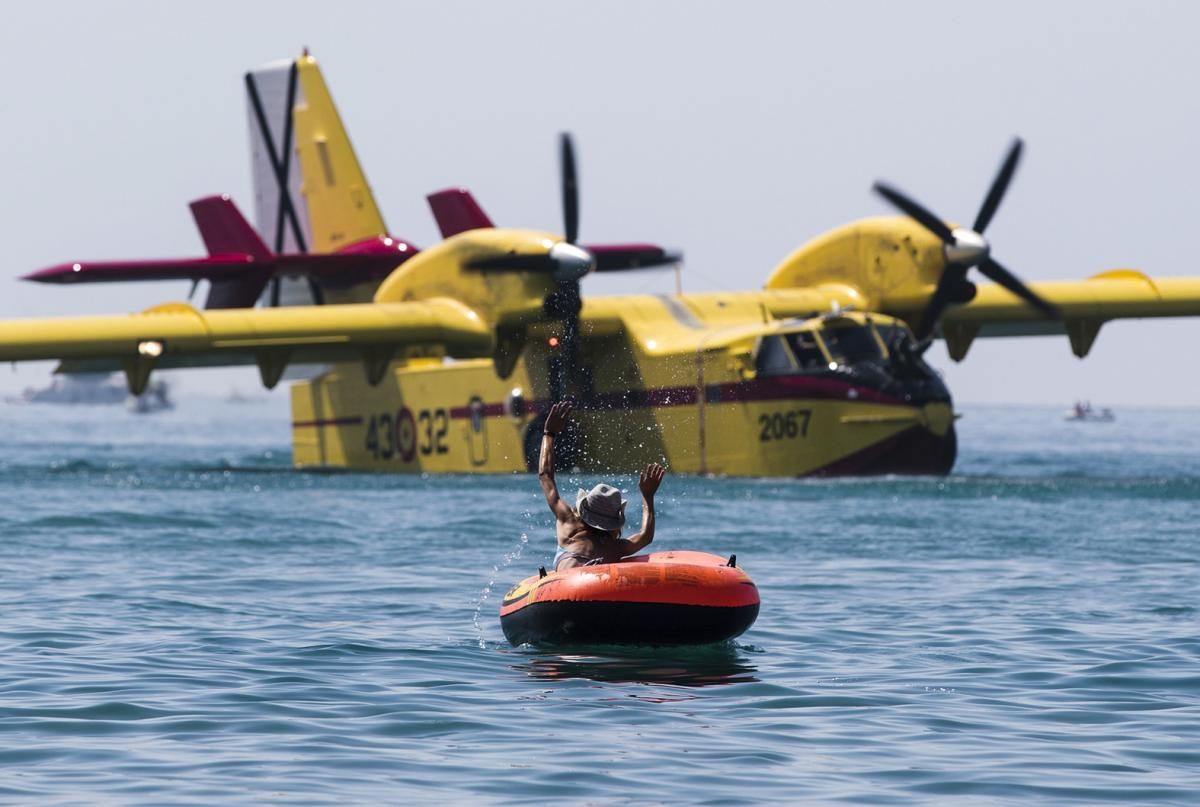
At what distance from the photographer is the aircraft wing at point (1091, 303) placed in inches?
1379

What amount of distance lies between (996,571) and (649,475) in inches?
266

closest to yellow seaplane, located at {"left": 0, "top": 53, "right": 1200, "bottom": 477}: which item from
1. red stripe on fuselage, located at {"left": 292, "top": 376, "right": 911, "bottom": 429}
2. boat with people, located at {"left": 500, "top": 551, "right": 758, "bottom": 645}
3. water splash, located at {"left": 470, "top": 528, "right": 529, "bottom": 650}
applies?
red stripe on fuselage, located at {"left": 292, "top": 376, "right": 911, "bottom": 429}

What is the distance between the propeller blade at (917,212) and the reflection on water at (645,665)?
20.1 m

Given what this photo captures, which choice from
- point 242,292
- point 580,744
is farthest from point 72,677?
point 242,292

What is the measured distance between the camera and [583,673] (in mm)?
11703

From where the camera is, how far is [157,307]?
102 feet

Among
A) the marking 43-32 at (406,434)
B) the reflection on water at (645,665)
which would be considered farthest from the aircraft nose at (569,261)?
the reflection on water at (645,665)

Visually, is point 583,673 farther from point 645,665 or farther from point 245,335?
point 245,335

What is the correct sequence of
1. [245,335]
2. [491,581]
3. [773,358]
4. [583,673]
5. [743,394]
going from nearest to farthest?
[583,673]
[491,581]
[773,358]
[743,394]
[245,335]

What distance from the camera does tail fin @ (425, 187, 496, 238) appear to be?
3409 centimetres

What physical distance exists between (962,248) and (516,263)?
8.14 metres

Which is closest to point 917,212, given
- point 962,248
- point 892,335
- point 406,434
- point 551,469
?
point 962,248

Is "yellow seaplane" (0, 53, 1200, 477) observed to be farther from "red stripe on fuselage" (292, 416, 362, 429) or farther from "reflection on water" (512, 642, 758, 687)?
"reflection on water" (512, 642, 758, 687)

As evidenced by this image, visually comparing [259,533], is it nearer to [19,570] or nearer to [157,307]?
[19,570]
